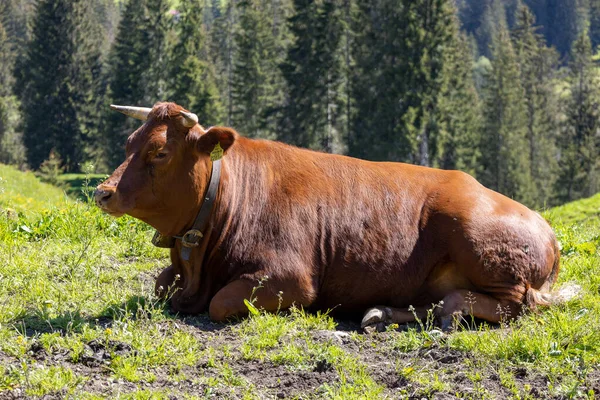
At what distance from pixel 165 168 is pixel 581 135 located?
7140 cm

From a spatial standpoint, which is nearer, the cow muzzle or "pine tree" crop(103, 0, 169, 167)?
the cow muzzle

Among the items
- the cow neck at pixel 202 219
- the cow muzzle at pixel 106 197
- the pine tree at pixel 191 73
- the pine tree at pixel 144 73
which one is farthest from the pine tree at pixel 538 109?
the cow muzzle at pixel 106 197

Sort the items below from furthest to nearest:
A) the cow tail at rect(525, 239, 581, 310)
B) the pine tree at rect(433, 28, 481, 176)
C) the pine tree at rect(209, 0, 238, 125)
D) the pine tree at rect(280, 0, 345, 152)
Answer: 1. the pine tree at rect(209, 0, 238, 125)
2. the pine tree at rect(280, 0, 345, 152)
3. the pine tree at rect(433, 28, 481, 176)
4. the cow tail at rect(525, 239, 581, 310)

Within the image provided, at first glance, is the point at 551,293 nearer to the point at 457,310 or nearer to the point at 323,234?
the point at 457,310

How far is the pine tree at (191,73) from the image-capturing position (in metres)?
66.3

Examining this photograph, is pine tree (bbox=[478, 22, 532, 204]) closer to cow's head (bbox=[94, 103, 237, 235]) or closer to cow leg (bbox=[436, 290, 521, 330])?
cow leg (bbox=[436, 290, 521, 330])

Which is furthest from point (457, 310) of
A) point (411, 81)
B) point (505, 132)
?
point (505, 132)

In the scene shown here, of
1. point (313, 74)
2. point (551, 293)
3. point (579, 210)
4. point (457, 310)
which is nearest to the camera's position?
point (457, 310)

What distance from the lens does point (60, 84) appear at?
76875mm

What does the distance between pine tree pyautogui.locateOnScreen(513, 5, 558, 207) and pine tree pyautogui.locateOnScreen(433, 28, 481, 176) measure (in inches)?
264

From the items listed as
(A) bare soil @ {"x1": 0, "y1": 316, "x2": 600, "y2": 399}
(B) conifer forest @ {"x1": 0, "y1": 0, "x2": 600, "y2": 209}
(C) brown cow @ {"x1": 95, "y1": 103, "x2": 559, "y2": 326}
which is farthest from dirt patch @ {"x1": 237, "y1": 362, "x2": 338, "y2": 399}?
(B) conifer forest @ {"x1": 0, "y1": 0, "x2": 600, "y2": 209}

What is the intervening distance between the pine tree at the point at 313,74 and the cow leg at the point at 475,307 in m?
52.3

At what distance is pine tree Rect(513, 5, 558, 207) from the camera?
76.6 metres

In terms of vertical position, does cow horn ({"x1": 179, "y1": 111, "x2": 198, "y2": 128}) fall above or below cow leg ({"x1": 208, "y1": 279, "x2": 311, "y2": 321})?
above
